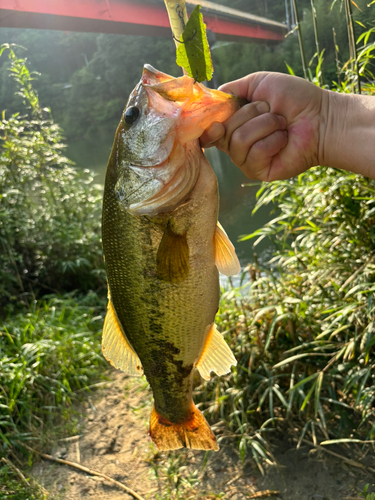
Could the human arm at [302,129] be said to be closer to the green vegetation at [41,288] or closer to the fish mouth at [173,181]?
the fish mouth at [173,181]

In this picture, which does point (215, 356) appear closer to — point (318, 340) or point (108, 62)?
point (318, 340)

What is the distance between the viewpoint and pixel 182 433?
1869 mm

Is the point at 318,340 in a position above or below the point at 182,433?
below

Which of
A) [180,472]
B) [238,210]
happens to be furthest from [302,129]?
[238,210]

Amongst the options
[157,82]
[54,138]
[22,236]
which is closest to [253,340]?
[157,82]

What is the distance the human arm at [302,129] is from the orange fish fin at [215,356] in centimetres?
73

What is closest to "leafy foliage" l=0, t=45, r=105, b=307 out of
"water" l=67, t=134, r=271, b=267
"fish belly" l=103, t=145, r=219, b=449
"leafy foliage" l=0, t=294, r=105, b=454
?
"leafy foliage" l=0, t=294, r=105, b=454

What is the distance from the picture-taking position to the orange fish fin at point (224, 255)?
160 cm

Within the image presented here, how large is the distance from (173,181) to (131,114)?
10.3 inches

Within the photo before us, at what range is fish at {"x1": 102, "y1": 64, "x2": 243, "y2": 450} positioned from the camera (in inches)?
54.1

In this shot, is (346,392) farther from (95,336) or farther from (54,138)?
(54,138)

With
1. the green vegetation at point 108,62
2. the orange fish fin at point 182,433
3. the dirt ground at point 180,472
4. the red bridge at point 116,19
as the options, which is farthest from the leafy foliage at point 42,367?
the red bridge at point 116,19

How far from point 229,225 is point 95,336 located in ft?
13.3

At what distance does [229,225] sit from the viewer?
7.84 meters
